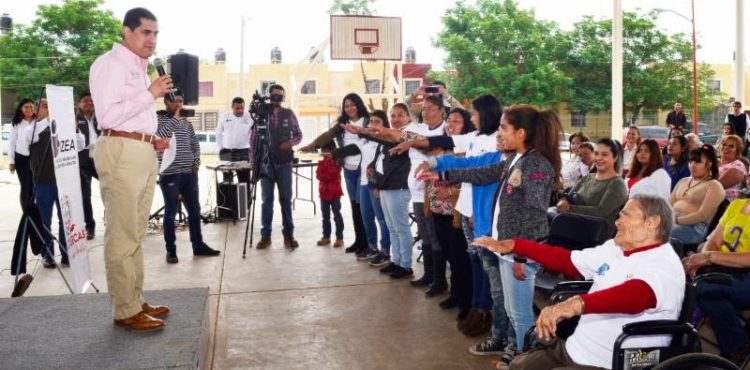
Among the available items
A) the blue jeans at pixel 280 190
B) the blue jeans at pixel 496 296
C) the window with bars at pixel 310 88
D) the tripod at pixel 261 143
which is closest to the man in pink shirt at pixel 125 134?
the blue jeans at pixel 496 296

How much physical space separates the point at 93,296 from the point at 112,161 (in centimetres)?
121

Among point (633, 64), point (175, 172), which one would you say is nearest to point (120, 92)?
point (175, 172)

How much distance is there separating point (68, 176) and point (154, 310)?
1478 mm

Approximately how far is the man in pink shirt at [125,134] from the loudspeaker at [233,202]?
5.59m

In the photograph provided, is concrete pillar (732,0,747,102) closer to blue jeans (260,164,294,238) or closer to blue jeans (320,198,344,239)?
blue jeans (320,198,344,239)

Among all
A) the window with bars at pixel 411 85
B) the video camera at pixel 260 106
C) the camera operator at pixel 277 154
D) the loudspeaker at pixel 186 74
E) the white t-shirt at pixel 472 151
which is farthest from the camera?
the window with bars at pixel 411 85

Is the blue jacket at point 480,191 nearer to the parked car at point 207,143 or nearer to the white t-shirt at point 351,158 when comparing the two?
the white t-shirt at point 351,158

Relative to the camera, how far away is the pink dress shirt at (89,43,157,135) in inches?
121

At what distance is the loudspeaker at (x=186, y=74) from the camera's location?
5242mm

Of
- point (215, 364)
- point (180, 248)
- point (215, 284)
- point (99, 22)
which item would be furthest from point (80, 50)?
point (215, 364)

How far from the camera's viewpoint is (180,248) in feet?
23.1

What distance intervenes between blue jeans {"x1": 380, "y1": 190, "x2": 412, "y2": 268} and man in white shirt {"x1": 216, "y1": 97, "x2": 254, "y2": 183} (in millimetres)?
3852

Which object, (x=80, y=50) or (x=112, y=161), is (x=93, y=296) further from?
(x=80, y=50)

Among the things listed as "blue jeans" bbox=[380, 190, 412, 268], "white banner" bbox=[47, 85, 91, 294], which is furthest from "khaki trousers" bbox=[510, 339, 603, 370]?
"white banner" bbox=[47, 85, 91, 294]
